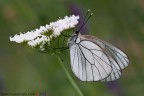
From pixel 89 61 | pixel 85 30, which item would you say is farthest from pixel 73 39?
pixel 85 30

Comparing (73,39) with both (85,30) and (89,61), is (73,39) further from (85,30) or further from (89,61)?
(85,30)

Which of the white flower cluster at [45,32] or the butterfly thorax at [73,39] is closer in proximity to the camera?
the white flower cluster at [45,32]

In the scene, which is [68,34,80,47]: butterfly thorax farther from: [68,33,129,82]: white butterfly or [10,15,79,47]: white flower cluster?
[10,15,79,47]: white flower cluster

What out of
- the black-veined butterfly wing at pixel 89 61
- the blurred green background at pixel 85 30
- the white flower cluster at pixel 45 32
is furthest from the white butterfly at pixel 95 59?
the blurred green background at pixel 85 30

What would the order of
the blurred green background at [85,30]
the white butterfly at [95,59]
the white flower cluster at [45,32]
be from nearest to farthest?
the white flower cluster at [45,32]
the white butterfly at [95,59]
the blurred green background at [85,30]

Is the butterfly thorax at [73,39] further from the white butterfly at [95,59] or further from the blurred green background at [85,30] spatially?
the blurred green background at [85,30]

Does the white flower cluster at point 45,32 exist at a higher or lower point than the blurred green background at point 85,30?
lower

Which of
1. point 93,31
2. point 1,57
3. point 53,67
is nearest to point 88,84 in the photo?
point 53,67

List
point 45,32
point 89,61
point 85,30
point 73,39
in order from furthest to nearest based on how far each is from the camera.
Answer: point 85,30 < point 89,61 < point 73,39 < point 45,32

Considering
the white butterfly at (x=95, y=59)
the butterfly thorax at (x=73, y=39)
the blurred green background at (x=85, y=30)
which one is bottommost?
the white butterfly at (x=95, y=59)
